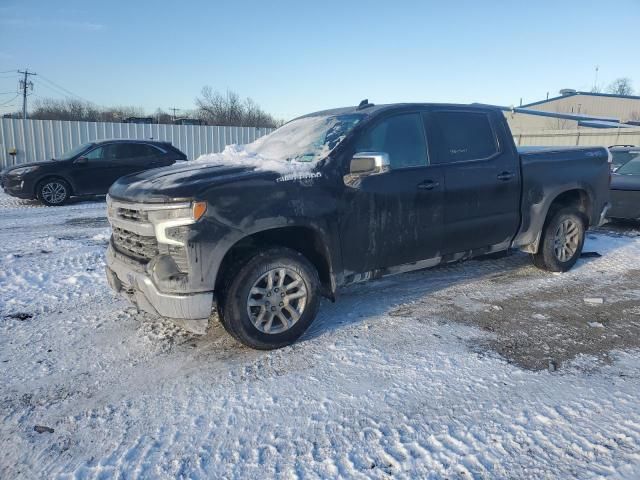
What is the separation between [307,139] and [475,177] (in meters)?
1.73

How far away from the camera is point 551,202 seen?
5.64 m

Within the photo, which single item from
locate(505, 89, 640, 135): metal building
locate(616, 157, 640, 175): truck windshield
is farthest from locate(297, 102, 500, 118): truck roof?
locate(505, 89, 640, 135): metal building

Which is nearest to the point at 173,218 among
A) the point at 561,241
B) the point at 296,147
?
the point at 296,147

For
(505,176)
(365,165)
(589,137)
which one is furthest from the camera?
(589,137)

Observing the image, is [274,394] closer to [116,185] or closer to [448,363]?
[448,363]

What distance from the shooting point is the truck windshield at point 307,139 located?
418 cm

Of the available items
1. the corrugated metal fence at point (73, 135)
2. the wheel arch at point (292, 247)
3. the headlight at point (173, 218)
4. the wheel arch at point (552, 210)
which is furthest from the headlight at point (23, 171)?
the wheel arch at point (552, 210)

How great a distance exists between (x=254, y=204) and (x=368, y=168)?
38.3 inches

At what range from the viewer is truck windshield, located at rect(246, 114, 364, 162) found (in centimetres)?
418

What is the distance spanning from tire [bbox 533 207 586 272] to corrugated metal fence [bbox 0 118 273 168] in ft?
60.7

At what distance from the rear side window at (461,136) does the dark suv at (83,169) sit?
9.70 metres

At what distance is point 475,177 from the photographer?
15.9 ft

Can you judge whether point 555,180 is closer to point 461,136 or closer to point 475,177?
point 475,177

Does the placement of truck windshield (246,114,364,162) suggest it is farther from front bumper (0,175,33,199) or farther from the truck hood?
front bumper (0,175,33,199)
